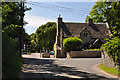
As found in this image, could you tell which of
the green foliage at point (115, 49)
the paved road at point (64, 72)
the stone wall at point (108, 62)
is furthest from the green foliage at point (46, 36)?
the green foliage at point (115, 49)

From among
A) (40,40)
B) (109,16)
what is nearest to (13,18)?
(109,16)

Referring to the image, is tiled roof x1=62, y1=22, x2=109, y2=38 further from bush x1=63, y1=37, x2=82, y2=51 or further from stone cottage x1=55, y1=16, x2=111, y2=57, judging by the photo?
bush x1=63, y1=37, x2=82, y2=51

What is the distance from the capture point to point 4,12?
11.8 meters

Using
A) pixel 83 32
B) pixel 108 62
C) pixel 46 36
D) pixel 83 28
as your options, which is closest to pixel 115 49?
pixel 108 62

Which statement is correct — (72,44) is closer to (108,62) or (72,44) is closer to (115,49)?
(108,62)

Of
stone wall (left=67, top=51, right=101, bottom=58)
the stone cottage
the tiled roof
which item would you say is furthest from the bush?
the tiled roof

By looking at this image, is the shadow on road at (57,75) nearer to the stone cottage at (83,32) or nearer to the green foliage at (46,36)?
the stone cottage at (83,32)

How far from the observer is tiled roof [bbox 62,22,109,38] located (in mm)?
39031

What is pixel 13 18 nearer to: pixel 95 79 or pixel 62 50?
pixel 95 79

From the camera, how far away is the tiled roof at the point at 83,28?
39.0 metres

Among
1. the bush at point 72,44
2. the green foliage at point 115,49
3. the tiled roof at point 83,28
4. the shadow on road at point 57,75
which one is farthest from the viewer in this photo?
the tiled roof at point 83,28

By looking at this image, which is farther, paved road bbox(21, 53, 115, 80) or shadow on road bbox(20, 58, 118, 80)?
paved road bbox(21, 53, 115, 80)

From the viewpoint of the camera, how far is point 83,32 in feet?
127

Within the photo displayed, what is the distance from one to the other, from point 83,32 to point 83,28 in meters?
2.18
